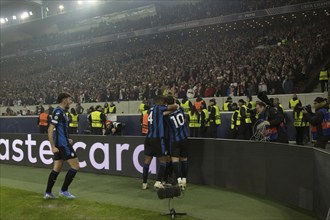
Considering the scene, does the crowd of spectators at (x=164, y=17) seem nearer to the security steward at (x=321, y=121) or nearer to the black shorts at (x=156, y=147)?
the security steward at (x=321, y=121)

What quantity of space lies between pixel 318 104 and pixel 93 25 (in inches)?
1470

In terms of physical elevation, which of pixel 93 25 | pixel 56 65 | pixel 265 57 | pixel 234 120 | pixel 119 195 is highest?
pixel 93 25

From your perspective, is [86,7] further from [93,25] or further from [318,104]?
[318,104]

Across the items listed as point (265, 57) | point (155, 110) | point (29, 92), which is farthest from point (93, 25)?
point (155, 110)

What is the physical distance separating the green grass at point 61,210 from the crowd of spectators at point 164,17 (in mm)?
23287

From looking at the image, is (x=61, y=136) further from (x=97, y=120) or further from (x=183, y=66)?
(x=183, y=66)

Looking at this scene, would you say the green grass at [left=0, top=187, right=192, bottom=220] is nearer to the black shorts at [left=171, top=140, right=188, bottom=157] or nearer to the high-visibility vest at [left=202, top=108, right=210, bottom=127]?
the black shorts at [left=171, top=140, right=188, bottom=157]

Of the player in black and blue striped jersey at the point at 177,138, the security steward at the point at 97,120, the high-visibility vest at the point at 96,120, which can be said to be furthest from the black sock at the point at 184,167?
the high-visibility vest at the point at 96,120

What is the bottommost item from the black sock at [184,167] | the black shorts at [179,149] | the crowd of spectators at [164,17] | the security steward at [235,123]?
the black sock at [184,167]

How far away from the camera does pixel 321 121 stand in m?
Result: 7.28

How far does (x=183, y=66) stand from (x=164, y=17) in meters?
9.99

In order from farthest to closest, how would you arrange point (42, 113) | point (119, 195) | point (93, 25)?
point (93, 25)
point (42, 113)
point (119, 195)

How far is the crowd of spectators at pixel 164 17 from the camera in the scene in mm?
28180

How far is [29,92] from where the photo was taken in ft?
110
